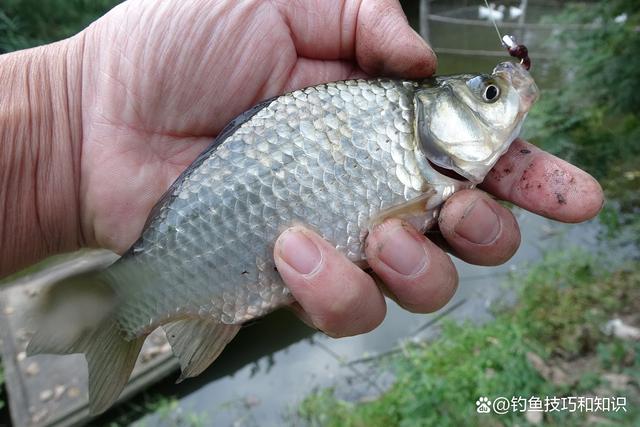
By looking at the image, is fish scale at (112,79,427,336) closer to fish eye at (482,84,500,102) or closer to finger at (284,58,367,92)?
fish eye at (482,84,500,102)

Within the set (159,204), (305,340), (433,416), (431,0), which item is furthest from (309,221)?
(431,0)

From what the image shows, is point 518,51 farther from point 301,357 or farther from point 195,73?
point 301,357

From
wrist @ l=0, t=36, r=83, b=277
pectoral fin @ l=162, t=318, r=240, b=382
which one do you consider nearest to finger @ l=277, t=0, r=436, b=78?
wrist @ l=0, t=36, r=83, b=277

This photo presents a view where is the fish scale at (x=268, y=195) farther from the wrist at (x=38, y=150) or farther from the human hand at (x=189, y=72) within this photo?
the wrist at (x=38, y=150)

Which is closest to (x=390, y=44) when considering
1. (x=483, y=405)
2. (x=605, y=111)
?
(x=483, y=405)

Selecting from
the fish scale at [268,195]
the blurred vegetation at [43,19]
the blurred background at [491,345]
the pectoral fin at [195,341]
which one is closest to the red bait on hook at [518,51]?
the fish scale at [268,195]

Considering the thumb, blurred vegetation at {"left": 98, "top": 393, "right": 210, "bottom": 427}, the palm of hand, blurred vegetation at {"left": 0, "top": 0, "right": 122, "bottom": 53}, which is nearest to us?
the thumb

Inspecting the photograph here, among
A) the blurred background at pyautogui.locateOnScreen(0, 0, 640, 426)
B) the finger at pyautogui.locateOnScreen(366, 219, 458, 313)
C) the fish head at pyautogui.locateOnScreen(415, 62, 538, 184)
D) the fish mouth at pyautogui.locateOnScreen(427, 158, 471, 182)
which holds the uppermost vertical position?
the fish head at pyautogui.locateOnScreen(415, 62, 538, 184)
